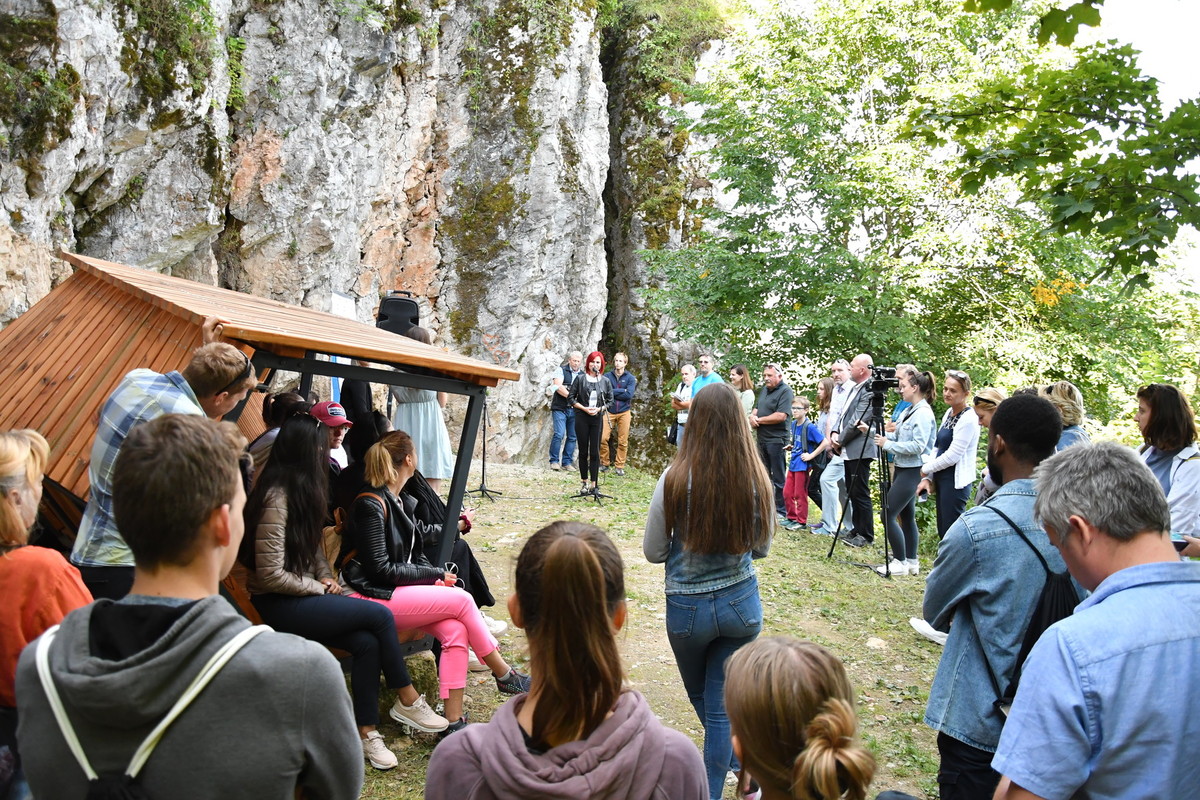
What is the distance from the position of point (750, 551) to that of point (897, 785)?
169 centimetres

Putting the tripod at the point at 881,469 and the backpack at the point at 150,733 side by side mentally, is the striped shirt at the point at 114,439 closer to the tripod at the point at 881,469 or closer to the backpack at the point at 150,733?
the backpack at the point at 150,733

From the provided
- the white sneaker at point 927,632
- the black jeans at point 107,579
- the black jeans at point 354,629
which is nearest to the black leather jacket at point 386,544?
the black jeans at point 354,629

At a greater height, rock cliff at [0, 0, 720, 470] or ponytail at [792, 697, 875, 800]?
rock cliff at [0, 0, 720, 470]

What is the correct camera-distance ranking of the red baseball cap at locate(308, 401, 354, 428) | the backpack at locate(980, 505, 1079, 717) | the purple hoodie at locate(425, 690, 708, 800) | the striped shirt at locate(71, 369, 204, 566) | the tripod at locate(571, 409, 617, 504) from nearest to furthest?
Result: the purple hoodie at locate(425, 690, 708, 800) < the backpack at locate(980, 505, 1079, 717) < the striped shirt at locate(71, 369, 204, 566) < the red baseball cap at locate(308, 401, 354, 428) < the tripod at locate(571, 409, 617, 504)

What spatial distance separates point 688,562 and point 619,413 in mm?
10742

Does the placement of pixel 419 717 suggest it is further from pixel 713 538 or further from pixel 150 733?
pixel 150 733

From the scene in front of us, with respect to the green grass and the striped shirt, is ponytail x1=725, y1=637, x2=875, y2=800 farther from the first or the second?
the striped shirt

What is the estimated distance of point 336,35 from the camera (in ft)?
39.1

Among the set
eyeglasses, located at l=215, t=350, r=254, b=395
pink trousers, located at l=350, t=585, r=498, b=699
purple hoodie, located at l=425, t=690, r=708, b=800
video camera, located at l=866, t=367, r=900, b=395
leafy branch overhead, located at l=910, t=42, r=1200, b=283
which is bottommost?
pink trousers, located at l=350, t=585, r=498, b=699

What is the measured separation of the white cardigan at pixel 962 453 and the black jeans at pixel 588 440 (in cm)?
518

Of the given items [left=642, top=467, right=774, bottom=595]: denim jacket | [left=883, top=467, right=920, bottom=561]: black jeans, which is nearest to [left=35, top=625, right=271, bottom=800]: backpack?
[left=642, top=467, right=774, bottom=595]: denim jacket

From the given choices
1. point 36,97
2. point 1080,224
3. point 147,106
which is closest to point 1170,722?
point 1080,224

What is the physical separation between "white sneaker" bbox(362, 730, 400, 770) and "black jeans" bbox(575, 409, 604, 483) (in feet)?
23.9

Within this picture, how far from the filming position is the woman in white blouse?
643 cm
